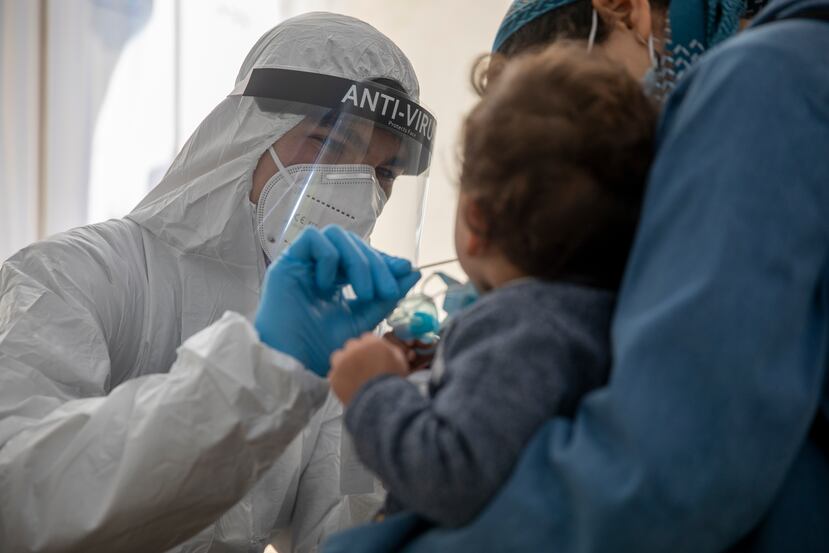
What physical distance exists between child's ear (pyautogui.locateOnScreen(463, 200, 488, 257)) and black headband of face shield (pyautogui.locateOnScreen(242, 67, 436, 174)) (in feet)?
2.43

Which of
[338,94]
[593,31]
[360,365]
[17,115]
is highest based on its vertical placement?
[593,31]

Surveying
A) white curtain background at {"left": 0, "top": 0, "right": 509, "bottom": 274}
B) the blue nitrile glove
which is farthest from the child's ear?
white curtain background at {"left": 0, "top": 0, "right": 509, "bottom": 274}

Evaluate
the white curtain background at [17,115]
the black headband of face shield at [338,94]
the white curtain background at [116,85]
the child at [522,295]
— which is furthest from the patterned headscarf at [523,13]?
the white curtain background at [17,115]

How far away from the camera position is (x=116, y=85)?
101 inches

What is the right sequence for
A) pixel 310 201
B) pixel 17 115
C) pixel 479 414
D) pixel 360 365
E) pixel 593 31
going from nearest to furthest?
pixel 479 414, pixel 360 365, pixel 593 31, pixel 310 201, pixel 17 115

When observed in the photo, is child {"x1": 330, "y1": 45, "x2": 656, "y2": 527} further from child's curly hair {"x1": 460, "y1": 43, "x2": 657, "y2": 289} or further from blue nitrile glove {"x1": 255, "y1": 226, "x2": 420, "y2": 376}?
blue nitrile glove {"x1": 255, "y1": 226, "x2": 420, "y2": 376}

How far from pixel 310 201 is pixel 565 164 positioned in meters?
0.80

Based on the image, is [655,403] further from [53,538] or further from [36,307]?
[36,307]

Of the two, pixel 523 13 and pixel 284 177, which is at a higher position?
pixel 523 13

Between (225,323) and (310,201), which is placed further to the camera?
(310,201)

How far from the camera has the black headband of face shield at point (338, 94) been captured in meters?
1.36

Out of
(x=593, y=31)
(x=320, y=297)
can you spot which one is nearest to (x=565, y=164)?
(x=593, y=31)

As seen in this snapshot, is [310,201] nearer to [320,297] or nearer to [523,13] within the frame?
[320,297]

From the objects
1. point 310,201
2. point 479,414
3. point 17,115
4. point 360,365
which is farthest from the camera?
point 17,115
